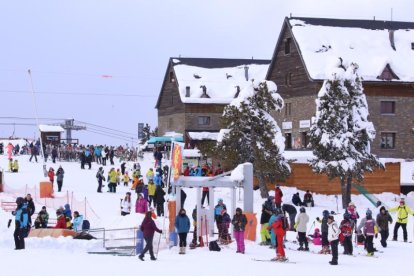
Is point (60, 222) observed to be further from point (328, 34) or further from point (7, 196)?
point (328, 34)

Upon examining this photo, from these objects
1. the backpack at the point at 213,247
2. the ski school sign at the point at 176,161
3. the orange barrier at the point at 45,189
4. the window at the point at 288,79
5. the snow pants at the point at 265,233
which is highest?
the window at the point at 288,79

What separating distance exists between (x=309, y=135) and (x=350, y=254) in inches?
740

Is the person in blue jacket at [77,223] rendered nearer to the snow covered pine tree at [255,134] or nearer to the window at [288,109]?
the snow covered pine tree at [255,134]

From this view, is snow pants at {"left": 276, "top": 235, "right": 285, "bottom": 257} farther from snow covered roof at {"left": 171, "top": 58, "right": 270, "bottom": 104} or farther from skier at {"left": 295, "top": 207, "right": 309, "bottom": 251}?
snow covered roof at {"left": 171, "top": 58, "right": 270, "bottom": 104}

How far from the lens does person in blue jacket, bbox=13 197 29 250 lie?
2206 centimetres

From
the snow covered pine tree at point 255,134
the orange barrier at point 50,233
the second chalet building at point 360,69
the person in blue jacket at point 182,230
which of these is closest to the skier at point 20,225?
the orange barrier at point 50,233

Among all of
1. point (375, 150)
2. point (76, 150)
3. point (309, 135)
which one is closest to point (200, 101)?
point (76, 150)

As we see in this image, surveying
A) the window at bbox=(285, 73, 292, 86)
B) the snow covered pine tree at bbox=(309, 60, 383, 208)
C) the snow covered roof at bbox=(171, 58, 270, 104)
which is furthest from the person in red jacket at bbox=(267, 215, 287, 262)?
the snow covered roof at bbox=(171, 58, 270, 104)

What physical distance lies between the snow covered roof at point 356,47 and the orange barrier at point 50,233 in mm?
30807

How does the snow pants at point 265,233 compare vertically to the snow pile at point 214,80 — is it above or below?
below

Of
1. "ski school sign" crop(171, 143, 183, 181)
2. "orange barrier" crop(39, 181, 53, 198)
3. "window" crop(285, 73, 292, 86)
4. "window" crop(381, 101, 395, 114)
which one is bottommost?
"orange barrier" crop(39, 181, 53, 198)

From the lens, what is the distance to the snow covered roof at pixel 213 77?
234 feet

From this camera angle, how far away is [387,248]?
25188mm

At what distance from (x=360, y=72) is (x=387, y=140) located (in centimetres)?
488
